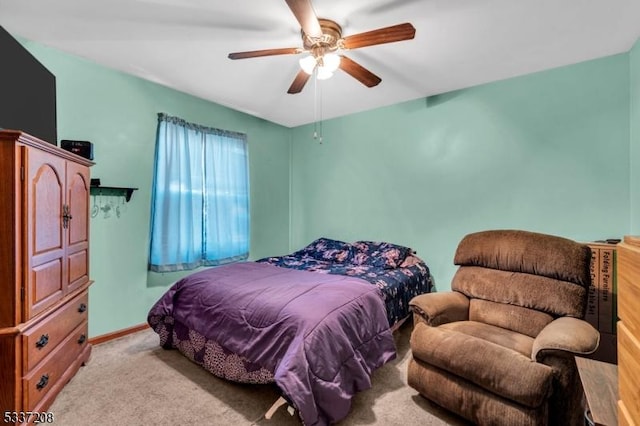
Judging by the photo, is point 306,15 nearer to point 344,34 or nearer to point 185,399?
point 344,34

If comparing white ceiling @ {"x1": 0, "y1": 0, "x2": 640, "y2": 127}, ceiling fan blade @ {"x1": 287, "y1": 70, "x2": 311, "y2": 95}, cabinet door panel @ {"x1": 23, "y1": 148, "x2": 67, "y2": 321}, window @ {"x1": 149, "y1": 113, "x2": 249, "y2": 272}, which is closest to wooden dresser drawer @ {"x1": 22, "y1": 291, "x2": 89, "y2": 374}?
cabinet door panel @ {"x1": 23, "y1": 148, "x2": 67, "y2": 321}

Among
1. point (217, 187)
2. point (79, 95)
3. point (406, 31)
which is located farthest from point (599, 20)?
point (79, 95)

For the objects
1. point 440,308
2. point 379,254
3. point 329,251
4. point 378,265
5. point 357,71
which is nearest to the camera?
point 440,308

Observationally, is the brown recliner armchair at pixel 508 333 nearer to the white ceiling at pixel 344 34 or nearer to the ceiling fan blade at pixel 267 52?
the white ceiling at pixel 344 34

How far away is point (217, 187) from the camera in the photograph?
3.55 m

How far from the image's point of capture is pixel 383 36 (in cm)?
172

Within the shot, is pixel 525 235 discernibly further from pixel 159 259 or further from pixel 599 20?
pixel 159 259

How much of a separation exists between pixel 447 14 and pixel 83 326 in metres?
3.50

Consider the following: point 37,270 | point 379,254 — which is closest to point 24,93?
point 37,270

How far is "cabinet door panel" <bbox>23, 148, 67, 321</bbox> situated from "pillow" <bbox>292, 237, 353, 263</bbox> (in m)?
2.42

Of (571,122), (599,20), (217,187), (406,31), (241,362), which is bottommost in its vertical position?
(241,362)

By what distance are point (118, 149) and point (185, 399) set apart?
233 centimetres

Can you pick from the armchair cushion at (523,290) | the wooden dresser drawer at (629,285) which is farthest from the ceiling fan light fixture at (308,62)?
the armchair cushion at (523,290)

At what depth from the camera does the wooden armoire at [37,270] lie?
4.73ft
